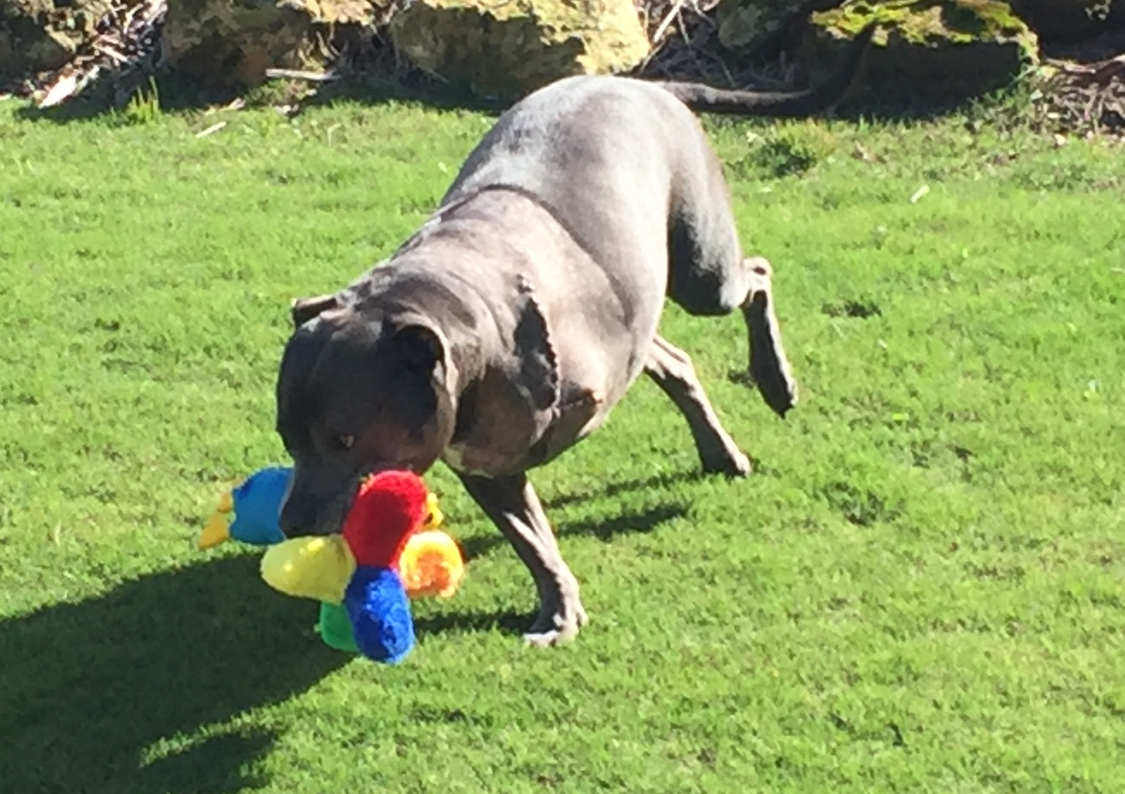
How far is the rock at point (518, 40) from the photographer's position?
9.57 metres

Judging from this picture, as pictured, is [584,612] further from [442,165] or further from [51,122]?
[51,122]

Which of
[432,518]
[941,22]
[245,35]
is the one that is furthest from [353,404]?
[245,35]

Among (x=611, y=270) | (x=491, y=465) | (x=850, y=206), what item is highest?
(x=611, y=270)

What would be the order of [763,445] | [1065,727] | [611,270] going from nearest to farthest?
[1065,727], [611,270], [763,445]

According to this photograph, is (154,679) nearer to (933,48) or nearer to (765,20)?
(933,48)

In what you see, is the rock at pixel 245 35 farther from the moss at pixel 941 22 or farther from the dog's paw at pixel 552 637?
the dog's paw at pixel 552 637

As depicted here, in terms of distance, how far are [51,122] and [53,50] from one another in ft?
2.80

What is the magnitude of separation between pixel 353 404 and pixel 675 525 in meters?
1.73

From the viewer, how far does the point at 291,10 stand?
981 cm

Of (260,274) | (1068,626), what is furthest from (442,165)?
(1068,626)

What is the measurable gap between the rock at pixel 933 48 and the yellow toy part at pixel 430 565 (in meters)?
4.78

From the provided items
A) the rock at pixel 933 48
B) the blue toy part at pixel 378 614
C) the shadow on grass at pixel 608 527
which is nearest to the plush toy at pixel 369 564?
the blue toy part at pixel 378 614

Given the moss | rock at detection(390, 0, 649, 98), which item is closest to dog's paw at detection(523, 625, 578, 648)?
the moss

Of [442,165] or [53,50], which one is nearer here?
[442,165]
